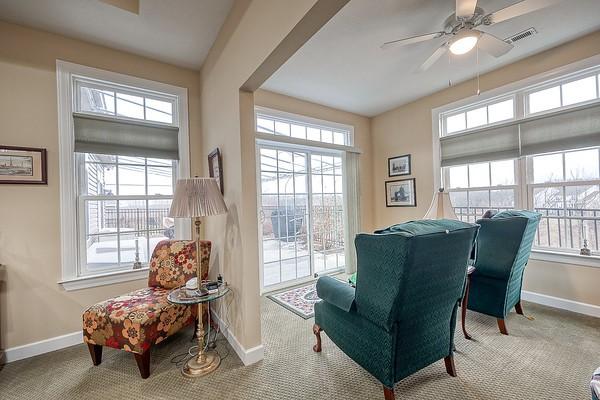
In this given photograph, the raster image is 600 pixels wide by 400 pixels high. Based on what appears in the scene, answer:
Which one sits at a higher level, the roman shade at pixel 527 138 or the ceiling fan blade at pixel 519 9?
the ceiling fan blade at pixel 519 9

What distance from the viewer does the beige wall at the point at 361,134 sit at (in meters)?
3.71

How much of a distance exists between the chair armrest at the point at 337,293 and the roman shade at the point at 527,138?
269 cm

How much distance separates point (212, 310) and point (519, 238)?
2902mm

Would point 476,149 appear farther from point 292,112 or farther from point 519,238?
point 292,112

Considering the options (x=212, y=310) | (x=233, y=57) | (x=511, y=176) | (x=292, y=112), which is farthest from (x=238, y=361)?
(x=511, y=176)

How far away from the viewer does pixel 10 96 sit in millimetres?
2029

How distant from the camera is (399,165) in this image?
13.4ft

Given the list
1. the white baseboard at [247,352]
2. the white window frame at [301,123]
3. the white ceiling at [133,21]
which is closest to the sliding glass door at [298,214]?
the white window frame at [301,123]

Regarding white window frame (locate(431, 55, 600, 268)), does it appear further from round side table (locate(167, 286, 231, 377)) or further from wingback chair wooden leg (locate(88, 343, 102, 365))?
wingback chair wooden leg (locate(88, 343, 102, 365))

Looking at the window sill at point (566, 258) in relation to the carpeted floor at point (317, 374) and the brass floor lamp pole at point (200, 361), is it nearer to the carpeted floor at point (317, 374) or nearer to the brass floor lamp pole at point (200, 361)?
the carpeted floor at point (317, 374)

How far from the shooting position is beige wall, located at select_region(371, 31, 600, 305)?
251cm

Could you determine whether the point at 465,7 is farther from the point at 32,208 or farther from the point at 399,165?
the point at 32,208

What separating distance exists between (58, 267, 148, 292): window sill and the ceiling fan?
303 centimetres

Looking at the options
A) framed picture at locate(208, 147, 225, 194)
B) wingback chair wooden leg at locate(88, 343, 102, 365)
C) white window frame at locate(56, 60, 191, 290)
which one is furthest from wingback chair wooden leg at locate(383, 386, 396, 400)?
white window frame at locate(56, 60, 191, 290)
